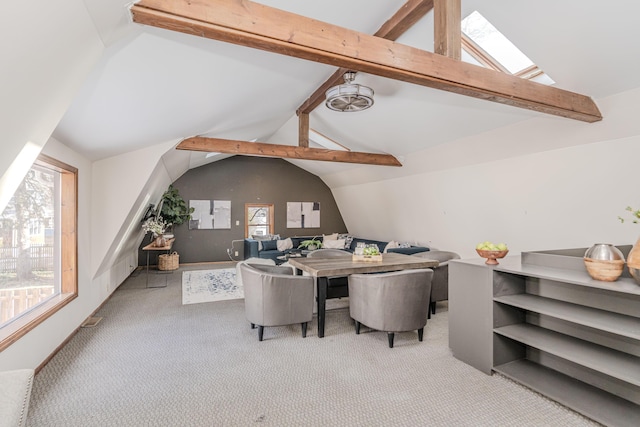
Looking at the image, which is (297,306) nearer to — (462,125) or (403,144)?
(462,125)

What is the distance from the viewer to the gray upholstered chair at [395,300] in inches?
125

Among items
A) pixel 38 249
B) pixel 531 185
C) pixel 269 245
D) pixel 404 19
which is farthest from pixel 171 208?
pixel 531 185

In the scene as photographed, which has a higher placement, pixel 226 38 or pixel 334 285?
pixel 226 38

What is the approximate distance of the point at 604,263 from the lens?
2092 millimetres

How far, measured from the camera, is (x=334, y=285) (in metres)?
4.46

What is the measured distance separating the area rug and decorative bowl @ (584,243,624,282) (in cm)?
442

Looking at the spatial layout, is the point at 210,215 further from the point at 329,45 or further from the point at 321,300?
the point at 329,45

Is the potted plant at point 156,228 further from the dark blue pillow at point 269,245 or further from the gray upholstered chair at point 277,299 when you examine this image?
the gray upholstered chair at point 277,299

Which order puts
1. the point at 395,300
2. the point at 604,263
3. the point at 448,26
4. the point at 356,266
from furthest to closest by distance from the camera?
the point at 356,266, the point at 395,300, the point at 448,26, the point at 604,263

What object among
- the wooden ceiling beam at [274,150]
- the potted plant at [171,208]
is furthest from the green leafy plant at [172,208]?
the wooden ceiling beam at [274,150]

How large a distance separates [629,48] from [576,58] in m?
0.34

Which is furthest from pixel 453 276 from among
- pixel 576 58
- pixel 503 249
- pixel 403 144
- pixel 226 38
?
pixel 403 144

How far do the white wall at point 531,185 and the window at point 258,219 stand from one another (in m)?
3.75

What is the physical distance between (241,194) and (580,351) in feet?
26.7
